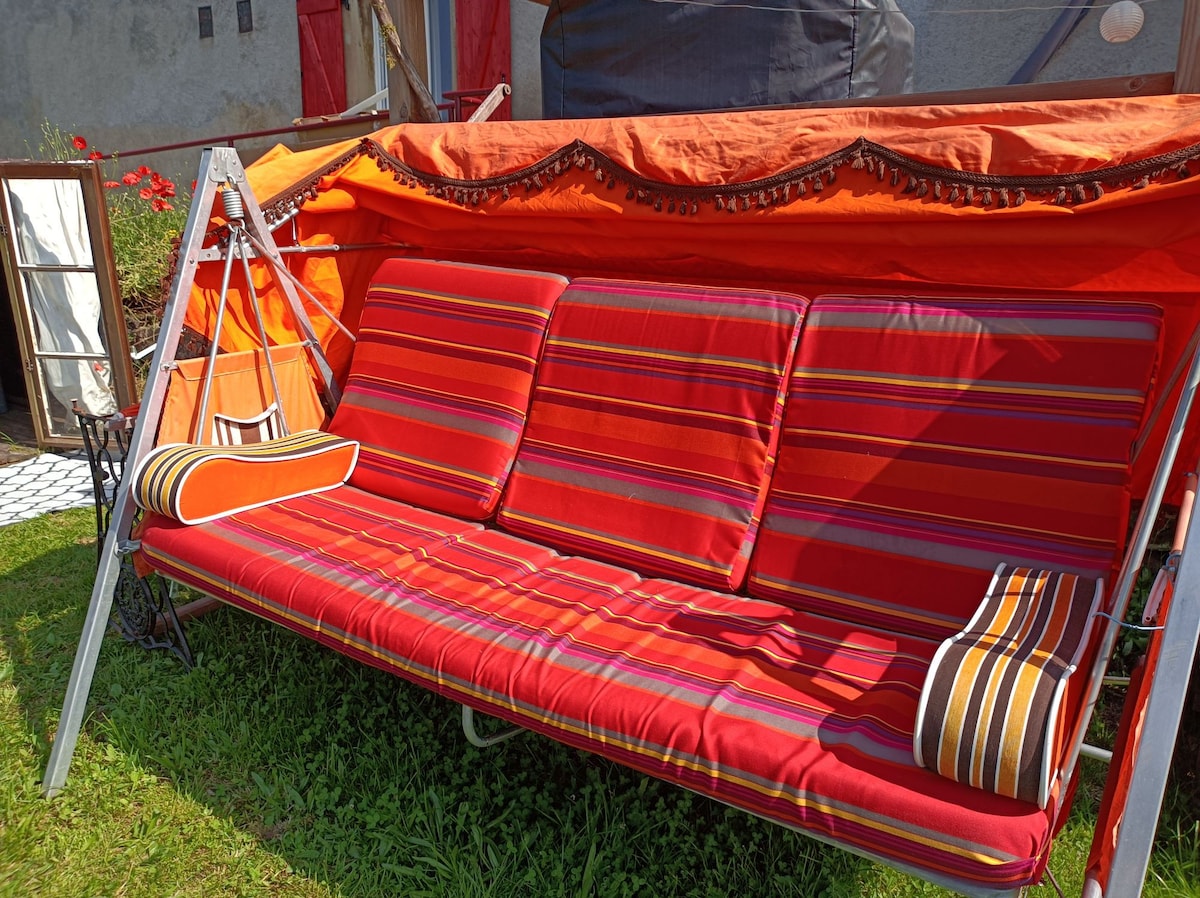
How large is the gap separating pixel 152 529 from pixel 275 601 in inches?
23.0

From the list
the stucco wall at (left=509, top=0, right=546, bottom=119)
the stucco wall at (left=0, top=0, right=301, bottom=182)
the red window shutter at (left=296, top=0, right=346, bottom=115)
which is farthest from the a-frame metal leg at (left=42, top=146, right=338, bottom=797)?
the red window shutter at (left=296, top=0, right=346, bottom=115)

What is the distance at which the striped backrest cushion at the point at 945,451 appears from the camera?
1.92 m

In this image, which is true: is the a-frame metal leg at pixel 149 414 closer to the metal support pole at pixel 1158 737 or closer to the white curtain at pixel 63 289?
the metal support pole at pixel 1158 737

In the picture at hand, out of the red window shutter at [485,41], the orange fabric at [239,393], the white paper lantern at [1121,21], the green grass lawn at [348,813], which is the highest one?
the red window shutter at [485,41]

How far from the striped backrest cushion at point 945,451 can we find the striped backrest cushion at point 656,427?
9 cm

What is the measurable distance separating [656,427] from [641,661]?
795 mm

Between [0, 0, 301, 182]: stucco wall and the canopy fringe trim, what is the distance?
4783mm

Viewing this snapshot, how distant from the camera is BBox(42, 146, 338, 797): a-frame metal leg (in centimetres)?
234

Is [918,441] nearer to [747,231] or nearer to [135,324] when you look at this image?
[747,231]

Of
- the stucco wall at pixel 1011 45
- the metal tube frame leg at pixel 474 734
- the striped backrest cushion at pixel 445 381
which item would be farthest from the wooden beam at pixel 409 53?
the metal tube frame leg at pixel 474 734

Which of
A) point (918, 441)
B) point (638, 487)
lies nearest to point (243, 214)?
point (638, 487)

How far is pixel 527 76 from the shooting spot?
631 centimetres

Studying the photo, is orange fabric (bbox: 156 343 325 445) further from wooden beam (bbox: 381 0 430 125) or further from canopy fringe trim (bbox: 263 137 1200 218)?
wooden beam (bbox: 381 0 430 125)

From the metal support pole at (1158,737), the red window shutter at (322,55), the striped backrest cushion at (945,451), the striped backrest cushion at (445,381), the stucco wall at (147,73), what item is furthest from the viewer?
the stucco wall at (147,73)
